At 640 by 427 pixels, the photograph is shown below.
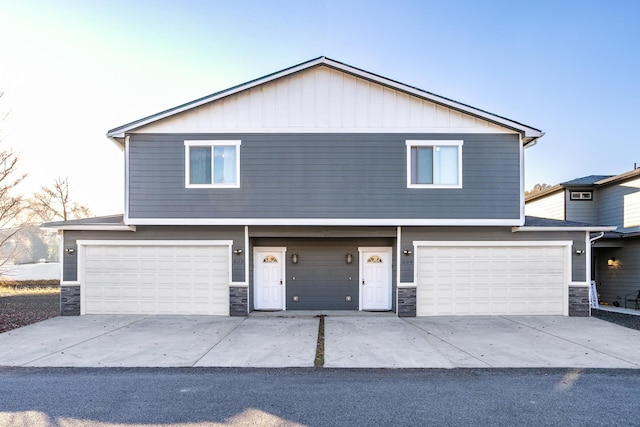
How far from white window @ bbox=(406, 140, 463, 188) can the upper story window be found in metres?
9.10

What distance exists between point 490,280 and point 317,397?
8.05 m

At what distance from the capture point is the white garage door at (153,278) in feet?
34.7

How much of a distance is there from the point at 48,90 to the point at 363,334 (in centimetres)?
1407

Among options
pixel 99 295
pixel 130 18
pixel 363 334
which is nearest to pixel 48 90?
pixel 130 18

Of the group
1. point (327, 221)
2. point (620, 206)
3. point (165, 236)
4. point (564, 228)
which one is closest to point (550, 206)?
point (620, 206)

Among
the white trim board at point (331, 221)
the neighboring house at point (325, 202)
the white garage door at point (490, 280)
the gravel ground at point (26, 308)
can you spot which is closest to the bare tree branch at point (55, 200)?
the gravel ground at point (26, 308)

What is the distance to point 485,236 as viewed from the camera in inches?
416

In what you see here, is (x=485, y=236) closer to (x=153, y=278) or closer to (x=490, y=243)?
(x=490, y=243)

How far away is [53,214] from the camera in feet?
78.0

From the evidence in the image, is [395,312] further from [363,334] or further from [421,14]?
[421,14]

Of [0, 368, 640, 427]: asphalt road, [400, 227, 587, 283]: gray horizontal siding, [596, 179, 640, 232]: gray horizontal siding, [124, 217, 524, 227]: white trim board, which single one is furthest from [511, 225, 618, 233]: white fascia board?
[0, 368, 640, 427]: asphalt road

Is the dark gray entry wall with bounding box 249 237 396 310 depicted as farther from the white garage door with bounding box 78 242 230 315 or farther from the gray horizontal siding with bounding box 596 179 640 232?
the gray horizontal siding with bounding box 596 179 640 232

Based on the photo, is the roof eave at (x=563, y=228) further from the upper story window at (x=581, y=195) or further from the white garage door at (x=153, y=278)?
the white garage door at (x=153, y=278)

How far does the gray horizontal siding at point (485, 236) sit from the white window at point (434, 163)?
4.74 ft
